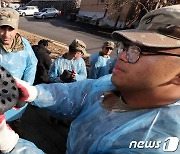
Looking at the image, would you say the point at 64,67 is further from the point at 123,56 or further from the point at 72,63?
the point at 123,56

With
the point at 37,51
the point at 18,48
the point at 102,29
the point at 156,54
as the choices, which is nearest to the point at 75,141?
the point at 156,54

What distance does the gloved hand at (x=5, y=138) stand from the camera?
119 cm

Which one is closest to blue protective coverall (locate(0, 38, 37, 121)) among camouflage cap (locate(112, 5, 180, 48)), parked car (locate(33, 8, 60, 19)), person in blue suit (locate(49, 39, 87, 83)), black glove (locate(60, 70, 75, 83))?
black glove (locate(60, 70, 75, 83))

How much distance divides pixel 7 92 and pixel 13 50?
222 centimetres

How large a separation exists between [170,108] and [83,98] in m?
0.63

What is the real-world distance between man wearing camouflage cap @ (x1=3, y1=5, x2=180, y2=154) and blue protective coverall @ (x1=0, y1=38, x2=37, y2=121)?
186 cm

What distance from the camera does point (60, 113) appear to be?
72.3 inches

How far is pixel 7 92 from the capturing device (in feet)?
3.91

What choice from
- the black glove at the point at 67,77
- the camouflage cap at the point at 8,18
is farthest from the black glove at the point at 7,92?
the black glove at the point at 67,77

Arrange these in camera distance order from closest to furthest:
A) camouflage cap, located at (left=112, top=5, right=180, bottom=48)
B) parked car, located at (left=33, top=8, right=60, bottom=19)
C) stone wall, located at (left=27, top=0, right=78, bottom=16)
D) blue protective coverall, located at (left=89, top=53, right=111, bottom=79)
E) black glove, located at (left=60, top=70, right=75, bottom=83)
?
camouflage cap, located at (left=112, top=5, right=180, bottom=48)
black glove, located at (left=60, top=70, right=75, bottom=83)
blue protective coverall, located at (left=89, top=53, right=111, bottom=79)
parked car, located at (left=33, top=8, right=60, bottom=19)
stone wall, located at (left=27, top=0, right=78, bottom=16)

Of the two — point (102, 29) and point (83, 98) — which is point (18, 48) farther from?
point (102, 29)

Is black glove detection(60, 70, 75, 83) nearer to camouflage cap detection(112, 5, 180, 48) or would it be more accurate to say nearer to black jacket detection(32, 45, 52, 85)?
black jacket detection(32, 45, 52, 85)

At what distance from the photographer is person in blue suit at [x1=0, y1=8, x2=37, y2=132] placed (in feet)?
10.7

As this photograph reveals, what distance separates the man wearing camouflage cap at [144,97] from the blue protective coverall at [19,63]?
73.3 inches
